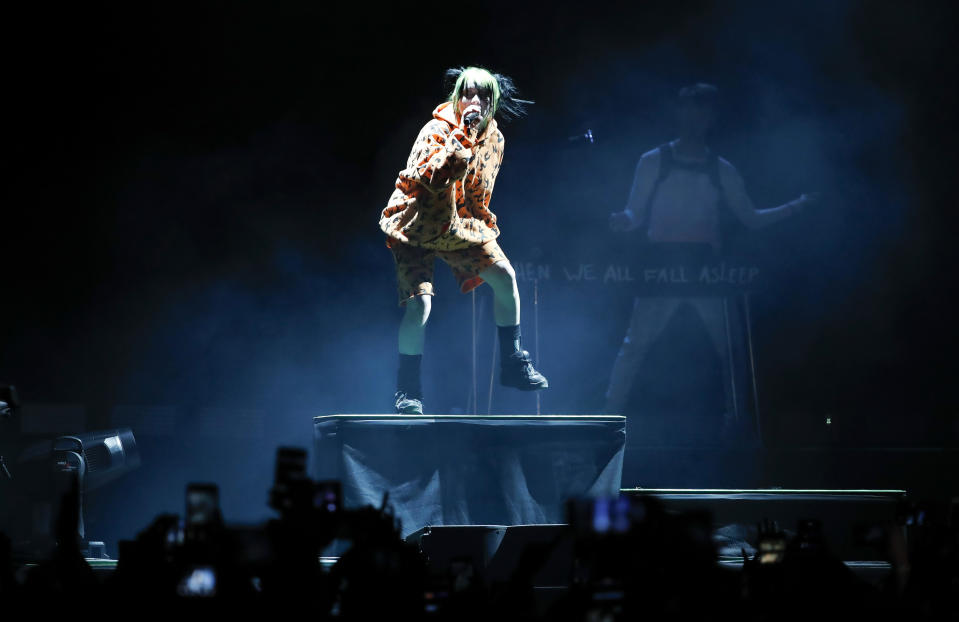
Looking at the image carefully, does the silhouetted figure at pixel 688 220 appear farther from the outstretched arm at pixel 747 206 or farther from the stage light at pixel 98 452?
the stage light at pixel 98 452

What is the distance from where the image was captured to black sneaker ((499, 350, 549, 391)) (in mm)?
4285

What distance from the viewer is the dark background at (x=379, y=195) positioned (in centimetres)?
546

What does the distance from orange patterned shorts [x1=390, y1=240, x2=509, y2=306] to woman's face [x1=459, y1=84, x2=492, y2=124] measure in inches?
24.3

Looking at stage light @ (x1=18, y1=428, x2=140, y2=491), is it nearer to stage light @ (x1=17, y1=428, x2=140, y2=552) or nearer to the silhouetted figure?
stage light @ (x1=17, y1=428, x2=140, y2=552)

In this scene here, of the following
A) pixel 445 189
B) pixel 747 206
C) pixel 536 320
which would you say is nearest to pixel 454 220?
pixel 445 189

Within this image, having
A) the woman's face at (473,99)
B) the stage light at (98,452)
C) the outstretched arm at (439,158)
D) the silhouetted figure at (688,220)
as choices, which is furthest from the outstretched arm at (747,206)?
the stage light at (98,452)

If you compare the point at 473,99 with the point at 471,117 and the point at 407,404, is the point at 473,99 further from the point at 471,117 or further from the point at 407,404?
the point at 407,404

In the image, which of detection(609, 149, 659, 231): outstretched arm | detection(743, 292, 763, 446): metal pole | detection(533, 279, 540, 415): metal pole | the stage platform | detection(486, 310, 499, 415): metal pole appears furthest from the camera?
detection(609, 149, 659, 231): outstretched arm

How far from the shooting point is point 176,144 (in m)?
5.64

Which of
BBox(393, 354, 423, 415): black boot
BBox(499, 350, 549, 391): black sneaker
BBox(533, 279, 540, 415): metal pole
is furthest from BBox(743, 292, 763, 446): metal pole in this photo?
BBox(393, 354, 423, 415): black boot

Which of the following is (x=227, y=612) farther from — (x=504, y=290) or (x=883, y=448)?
(x=883, y=448)

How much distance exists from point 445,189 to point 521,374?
99 centimetres

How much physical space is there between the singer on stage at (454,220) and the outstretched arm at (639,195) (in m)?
1.58

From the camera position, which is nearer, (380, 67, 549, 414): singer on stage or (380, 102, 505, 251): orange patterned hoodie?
(380, 102, 505, 251): orange patterned hoodie
